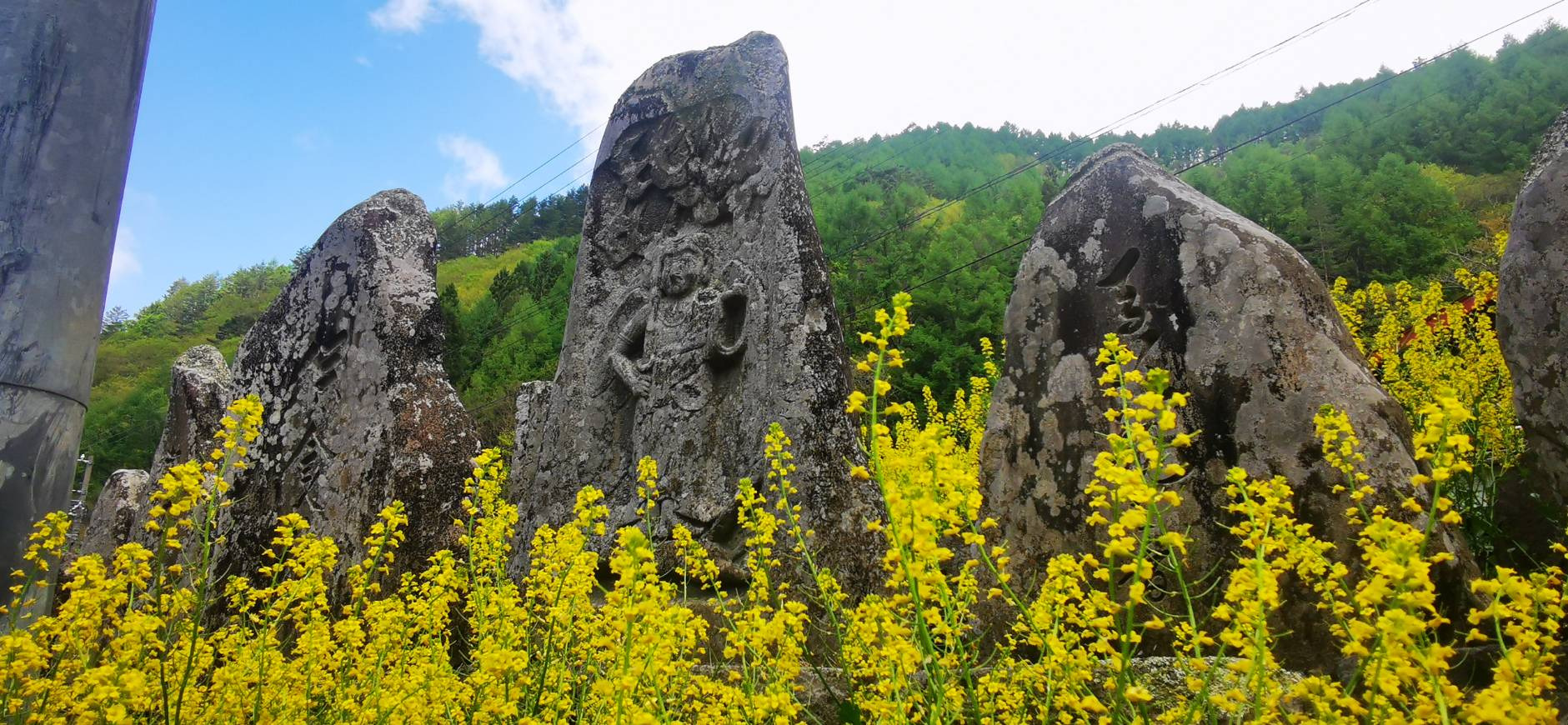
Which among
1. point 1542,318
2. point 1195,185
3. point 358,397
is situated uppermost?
point 1195,185

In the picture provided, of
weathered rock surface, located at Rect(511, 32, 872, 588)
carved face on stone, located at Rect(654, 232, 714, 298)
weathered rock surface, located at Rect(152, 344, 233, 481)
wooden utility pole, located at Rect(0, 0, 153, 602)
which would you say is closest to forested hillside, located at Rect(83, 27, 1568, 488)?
weathered rock surface, located at Rect(152, 344, 233, 481)

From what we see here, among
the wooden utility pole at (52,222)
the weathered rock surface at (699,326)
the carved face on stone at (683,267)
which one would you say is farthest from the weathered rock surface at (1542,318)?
the wooden utility pole at (52,222)

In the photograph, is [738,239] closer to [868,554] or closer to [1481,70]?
[868,554]

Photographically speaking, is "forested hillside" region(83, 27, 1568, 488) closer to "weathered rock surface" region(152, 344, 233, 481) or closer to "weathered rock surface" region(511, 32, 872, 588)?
"weathered rock surface" region(152, 344, 233, 481)

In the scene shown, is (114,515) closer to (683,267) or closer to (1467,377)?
(683,267)

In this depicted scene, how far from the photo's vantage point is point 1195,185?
22.9 meters

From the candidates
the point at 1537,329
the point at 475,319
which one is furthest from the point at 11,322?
the point at 475,319

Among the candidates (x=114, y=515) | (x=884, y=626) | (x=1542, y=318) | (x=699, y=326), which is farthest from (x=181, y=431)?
(x=1542, y=318)

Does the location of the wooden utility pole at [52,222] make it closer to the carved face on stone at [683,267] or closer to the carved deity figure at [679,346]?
the carved deity figure at [679,346]

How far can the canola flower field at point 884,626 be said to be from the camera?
5.10ft

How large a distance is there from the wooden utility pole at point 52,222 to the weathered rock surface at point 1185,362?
10.5 feet

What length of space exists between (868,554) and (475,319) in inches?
1144

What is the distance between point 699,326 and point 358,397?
99.9 inches

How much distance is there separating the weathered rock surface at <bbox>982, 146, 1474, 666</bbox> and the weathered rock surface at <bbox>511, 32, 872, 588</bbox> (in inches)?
36.1
